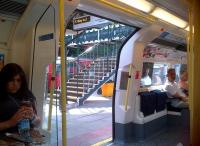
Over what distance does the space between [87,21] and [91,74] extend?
3802 mm

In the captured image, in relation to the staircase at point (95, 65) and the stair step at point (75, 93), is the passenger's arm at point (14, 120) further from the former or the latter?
the stair step at point (75, 93)

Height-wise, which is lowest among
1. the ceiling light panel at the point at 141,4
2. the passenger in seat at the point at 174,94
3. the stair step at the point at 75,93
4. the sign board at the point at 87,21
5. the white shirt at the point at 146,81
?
the stair step at the point at 75,93

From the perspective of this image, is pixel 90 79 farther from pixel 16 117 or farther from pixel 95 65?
pixel 16 117

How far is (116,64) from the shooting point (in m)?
5.37

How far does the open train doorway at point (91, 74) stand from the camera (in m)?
7.49

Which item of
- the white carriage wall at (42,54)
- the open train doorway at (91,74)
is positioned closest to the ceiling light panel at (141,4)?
the white carriage wall at (42,54)

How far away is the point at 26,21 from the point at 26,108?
1.02 metres

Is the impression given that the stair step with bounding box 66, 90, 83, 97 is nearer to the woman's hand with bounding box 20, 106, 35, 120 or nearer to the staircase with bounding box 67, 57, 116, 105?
the staircase with bounding box 67, 57, 116, 105

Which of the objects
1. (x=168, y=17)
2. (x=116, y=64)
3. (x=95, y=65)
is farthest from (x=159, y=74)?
(x=95, y=65)

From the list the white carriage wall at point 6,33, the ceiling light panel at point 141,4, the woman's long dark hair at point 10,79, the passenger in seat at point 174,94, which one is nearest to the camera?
the woman's long dark hair at point 10,79

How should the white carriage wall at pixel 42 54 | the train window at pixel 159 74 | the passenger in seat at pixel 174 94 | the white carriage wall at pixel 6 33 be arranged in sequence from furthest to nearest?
the train window at pixel 159 74, the passenger in seat at pixel 174 94, the white carriage wall at pixel 42 54, the white carriage wall at pixel 6 33

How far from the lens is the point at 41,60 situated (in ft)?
9.04

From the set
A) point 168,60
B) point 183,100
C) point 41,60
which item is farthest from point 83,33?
point 41,60

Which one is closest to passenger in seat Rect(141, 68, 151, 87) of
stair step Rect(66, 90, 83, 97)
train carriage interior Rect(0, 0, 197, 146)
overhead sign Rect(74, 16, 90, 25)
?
train carriage interior Rect(0, 0, 197, 146)
